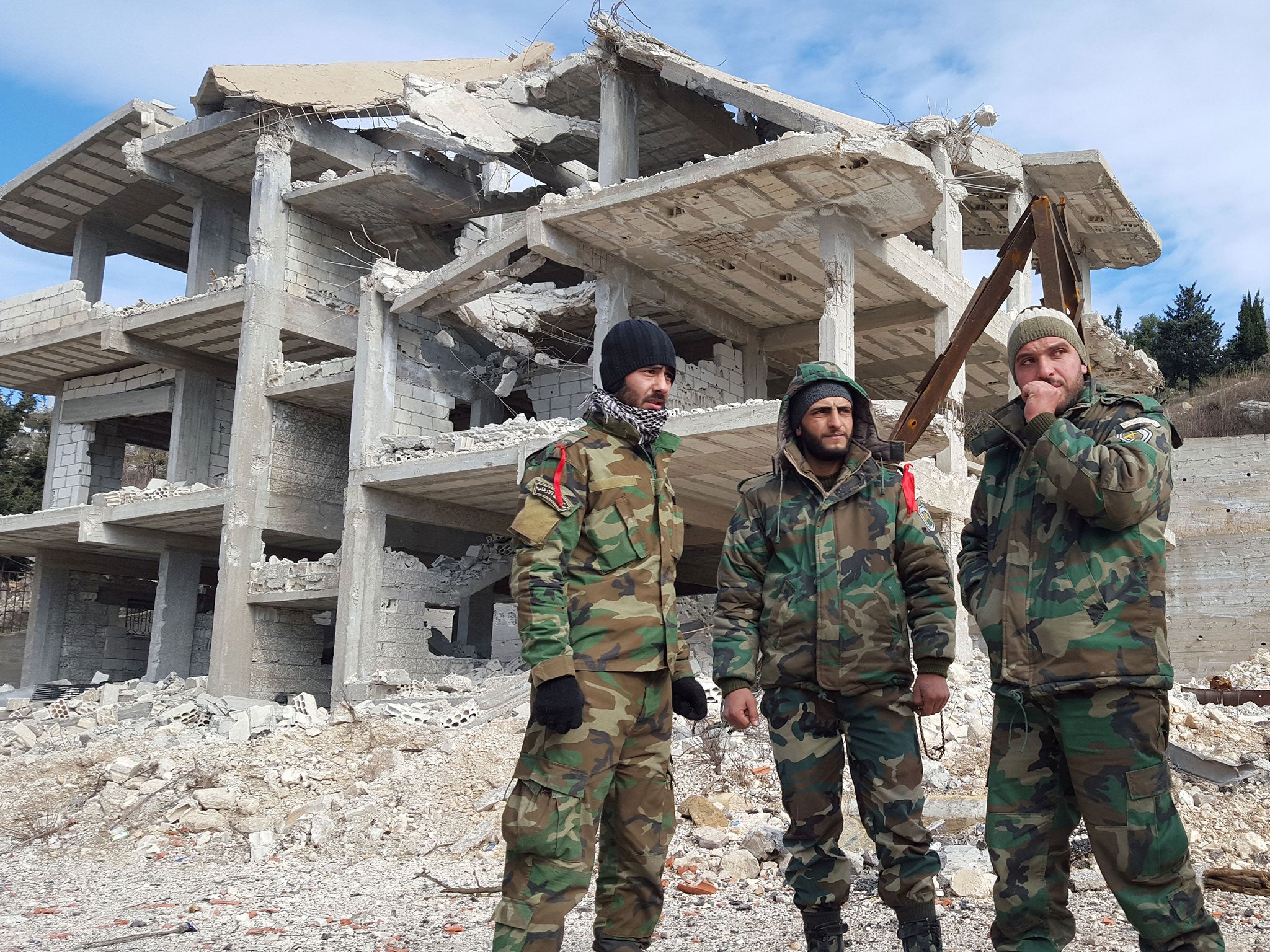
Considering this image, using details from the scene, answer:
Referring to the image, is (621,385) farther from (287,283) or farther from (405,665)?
(287,283)

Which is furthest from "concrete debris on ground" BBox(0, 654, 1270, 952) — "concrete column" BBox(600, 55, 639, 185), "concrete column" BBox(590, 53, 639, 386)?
"concrete column" BBox(600, 55, 639, 185)

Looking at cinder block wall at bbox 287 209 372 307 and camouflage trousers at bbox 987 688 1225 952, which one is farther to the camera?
cinder block wall at bbox 287 209 372 307

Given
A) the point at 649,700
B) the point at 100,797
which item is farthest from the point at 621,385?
the point at 100,797

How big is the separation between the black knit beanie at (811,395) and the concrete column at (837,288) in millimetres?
8275

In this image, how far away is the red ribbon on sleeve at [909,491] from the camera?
10.8ft

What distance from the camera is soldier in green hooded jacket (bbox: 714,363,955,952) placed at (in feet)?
9.81

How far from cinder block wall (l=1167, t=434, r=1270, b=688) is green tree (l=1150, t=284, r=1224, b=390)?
907cm

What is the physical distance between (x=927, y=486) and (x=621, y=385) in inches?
361

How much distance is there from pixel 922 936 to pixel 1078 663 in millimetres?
899

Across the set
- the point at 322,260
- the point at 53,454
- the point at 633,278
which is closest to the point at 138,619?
the point at 53,454

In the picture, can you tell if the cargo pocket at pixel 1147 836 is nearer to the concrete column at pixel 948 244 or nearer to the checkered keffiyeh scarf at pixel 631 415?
the checkered keffiyeh scarf at pixel 631 415

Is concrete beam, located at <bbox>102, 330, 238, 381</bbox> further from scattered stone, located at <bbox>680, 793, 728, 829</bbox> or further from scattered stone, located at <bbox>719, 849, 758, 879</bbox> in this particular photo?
scattered stone, located at <bbox>719, 849, 758, 879</bbox>

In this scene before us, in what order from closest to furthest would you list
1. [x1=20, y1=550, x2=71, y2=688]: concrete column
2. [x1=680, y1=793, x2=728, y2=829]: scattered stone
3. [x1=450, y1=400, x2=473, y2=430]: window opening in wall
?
[x1=680, y1=793, x2=728, y2=829]: scattered stone
[x1=450, y1=400, x2=473, y2=430]: window opening in wall
[x1=20, y1=550, x2=71, y2=688]: concrete column

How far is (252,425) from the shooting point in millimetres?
17297
